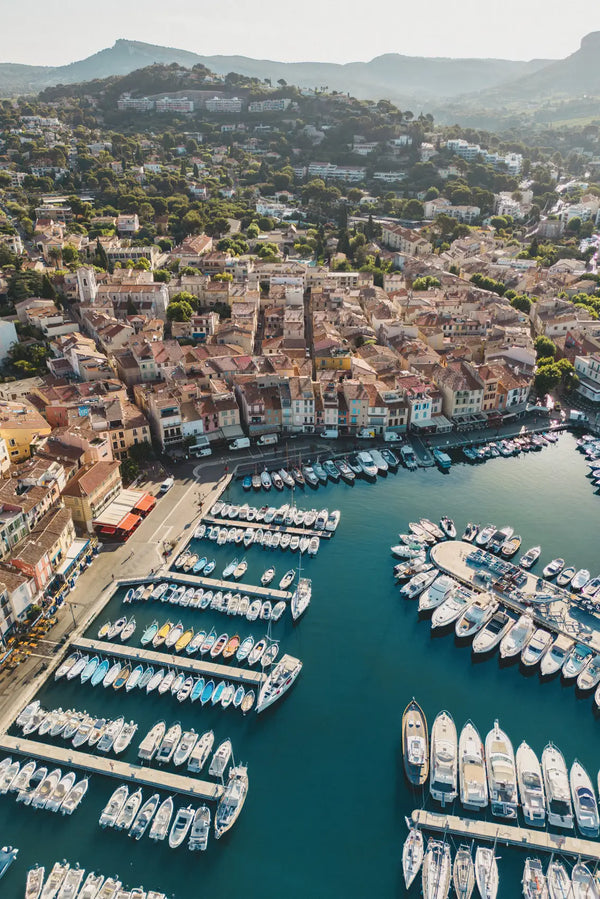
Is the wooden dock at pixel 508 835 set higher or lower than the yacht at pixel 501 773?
lower

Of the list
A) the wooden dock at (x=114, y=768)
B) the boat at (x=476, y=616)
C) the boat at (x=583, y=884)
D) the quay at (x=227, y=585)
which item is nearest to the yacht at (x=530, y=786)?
the boat at (x=583, y=884)

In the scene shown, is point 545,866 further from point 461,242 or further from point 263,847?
point 461,242

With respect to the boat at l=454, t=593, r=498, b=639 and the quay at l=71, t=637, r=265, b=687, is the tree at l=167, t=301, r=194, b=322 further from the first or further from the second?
the boat at l=454, t=593, r=498, b=639

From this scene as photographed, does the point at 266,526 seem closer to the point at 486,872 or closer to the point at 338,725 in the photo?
the point at 338,725

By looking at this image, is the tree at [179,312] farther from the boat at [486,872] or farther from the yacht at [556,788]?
the boat at [486,872]

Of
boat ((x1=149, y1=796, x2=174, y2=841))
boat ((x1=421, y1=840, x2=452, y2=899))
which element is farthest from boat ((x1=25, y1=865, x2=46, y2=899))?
boat ((x1=421, y1=840, x2=452, y2=899))

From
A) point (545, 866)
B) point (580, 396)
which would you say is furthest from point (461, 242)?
point (545, 866)
